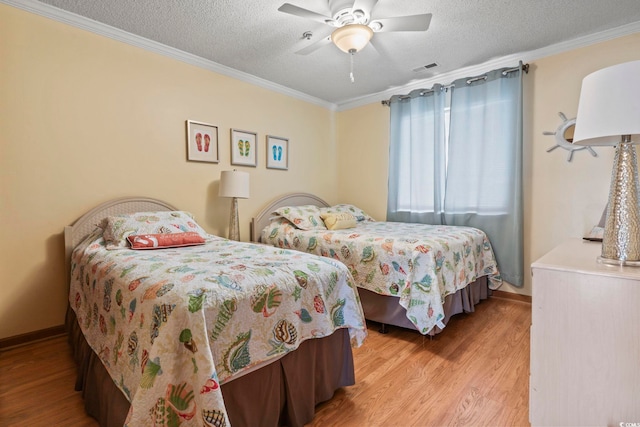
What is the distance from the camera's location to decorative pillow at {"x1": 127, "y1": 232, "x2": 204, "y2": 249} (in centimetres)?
199

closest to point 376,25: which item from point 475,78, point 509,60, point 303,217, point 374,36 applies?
point 374,36

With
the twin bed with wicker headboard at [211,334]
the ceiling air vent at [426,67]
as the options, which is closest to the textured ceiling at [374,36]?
the ceiling air vent at [426,67]

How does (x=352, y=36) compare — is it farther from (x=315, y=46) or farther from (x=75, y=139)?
(x=75, y=139)

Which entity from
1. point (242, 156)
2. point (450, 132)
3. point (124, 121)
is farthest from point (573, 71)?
point (124, 121)

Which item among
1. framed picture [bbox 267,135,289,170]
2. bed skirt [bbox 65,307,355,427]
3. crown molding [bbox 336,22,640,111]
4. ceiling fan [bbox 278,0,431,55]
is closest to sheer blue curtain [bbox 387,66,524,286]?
crown molding [bbox 336,22,640,111]

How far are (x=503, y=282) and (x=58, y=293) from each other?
3.94 metres

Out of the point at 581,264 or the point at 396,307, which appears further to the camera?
the point at 396,307

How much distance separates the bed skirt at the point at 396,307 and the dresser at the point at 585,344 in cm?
104

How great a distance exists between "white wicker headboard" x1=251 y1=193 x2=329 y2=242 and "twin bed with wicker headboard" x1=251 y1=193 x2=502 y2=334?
0.20m

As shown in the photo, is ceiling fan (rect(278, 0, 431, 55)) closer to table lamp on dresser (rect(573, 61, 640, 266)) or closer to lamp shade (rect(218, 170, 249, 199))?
table lamp on dresser (rect(573, 61, 640, 266))

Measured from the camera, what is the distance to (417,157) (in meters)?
3.63

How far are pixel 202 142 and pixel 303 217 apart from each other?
4.19ft

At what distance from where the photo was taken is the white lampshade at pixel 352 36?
2.05m

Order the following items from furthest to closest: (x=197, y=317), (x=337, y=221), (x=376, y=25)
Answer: (x=337, y=221), (x=376, y=25), (x=197, y=317)
